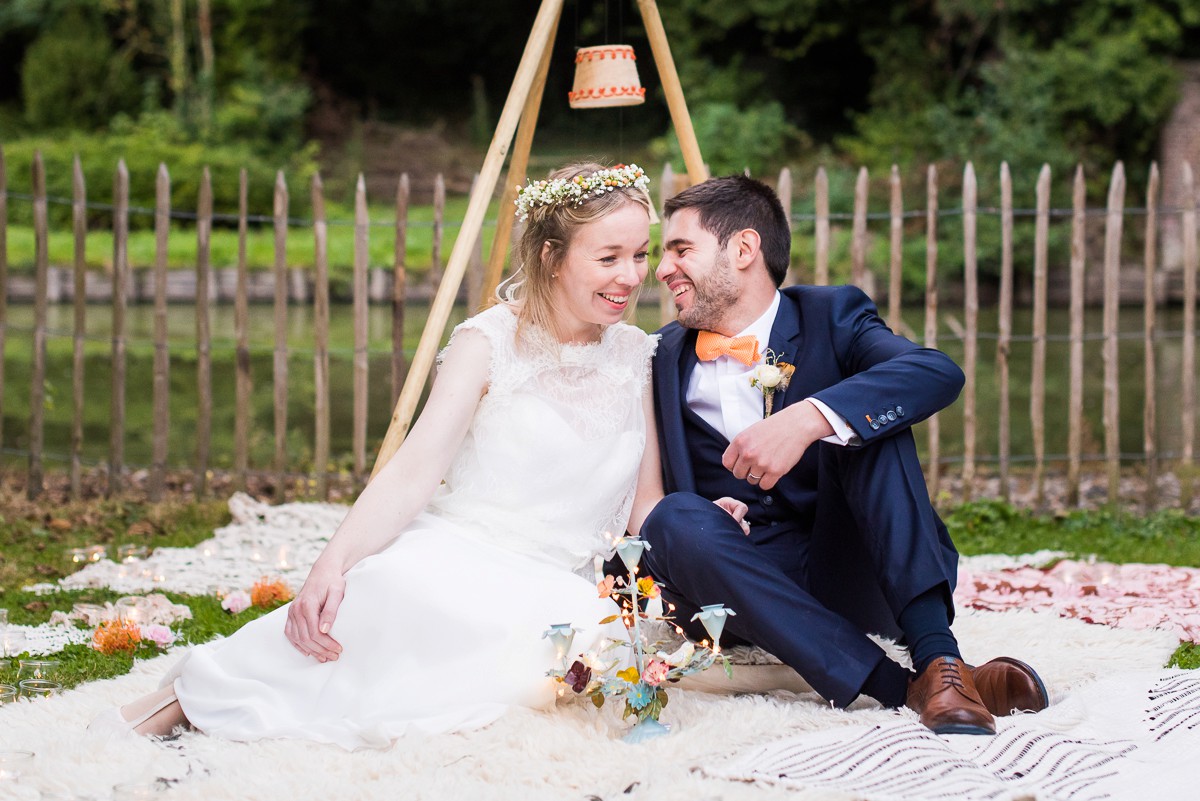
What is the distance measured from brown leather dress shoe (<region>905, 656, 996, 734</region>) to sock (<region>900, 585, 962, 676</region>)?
0.09 feet

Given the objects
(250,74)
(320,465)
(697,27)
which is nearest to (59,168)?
(250,74)

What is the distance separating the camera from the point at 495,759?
2.39 metres

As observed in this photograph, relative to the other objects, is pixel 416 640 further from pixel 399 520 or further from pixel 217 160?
pixel 217 160

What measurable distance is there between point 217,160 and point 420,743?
51.9ft

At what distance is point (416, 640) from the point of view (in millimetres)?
2588

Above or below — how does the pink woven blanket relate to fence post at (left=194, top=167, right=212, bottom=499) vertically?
below

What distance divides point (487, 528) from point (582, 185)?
811 mm

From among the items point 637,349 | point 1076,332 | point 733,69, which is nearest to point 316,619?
point 637,349

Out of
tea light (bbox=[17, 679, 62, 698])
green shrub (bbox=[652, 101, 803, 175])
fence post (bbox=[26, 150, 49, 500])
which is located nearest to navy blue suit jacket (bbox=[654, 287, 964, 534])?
tea light (bbox=[17, 679, 62, 698])

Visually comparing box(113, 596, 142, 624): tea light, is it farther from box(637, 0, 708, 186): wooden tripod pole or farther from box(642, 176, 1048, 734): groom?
box(637, 0, 708, 186): wooden tripod pole

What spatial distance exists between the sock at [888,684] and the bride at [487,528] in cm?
47

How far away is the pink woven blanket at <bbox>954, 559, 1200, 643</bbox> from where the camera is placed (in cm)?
355

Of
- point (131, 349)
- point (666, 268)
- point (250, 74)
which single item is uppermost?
point (250, 74)

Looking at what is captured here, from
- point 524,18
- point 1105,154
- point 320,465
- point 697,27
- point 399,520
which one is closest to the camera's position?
point 399,520
